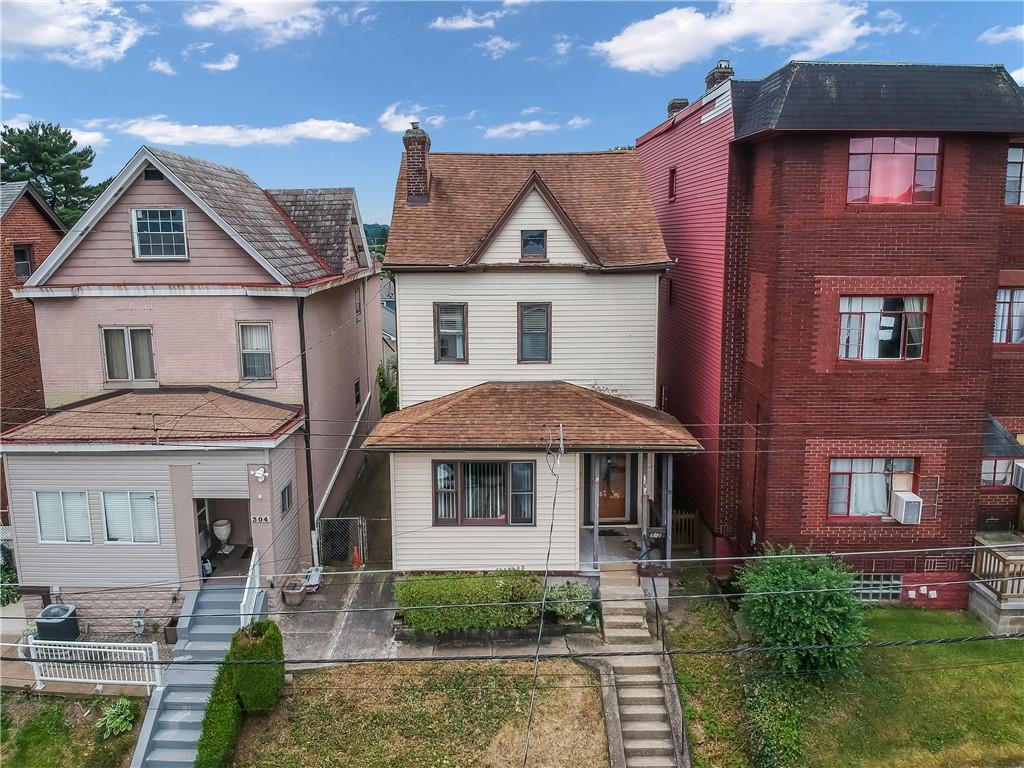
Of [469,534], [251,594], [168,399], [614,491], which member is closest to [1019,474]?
[614,491]

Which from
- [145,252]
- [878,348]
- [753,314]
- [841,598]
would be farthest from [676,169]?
[145,252]

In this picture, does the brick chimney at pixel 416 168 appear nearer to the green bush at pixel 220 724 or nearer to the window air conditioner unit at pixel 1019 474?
the green bush at pixel 220 724

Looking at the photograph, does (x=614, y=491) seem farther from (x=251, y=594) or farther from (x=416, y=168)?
(x=416, y=168)

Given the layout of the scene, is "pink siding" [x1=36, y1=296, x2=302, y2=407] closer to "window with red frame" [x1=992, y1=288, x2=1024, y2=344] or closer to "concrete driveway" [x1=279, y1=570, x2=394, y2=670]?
"concrete driveway" [x1=279, y1=570, x2=394, y2=670]

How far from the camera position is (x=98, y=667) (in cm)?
1470

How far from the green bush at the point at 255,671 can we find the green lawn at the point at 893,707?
8239 mm

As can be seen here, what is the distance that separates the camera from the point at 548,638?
1552 cm

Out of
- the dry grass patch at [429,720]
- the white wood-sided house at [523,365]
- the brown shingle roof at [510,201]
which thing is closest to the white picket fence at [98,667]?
the dry grass patch at [429,720]

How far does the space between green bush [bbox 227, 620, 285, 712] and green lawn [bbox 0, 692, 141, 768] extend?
8.62 ft

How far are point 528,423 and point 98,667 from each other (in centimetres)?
1076

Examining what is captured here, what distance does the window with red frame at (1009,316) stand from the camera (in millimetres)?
16969

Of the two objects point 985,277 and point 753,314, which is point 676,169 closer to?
point 753,314

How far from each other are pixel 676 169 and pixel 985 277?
955 cm

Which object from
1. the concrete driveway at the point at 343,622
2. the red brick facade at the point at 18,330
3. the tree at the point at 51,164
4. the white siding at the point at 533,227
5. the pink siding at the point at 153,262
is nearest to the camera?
the concrete driveway at the point at 343,622
